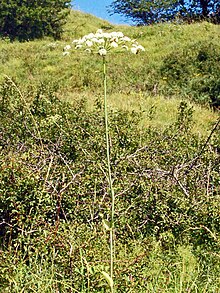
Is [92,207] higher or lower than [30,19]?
lower

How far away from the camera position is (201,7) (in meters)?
24.5

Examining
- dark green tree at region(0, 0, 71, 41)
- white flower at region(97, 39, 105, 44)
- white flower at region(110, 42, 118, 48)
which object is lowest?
white flower at region(110, 42, 118, 48)

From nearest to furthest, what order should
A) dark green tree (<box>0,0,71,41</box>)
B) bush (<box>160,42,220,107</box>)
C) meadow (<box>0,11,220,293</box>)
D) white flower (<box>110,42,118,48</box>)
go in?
white flower (<box>110,42,118,48</box>), meadow (<box>0,11,220,293</box>), bush (<box>160,42,220,107</box>), dark green tree (<box>0,0,71,41</box>)

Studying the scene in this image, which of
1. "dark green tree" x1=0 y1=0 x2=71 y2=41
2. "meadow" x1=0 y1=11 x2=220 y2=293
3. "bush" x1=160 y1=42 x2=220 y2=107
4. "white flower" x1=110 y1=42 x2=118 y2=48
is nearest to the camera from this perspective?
"white flower" x1=110 y1=42 x2=118 y2=48

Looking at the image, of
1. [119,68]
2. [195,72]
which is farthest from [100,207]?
[119,68]

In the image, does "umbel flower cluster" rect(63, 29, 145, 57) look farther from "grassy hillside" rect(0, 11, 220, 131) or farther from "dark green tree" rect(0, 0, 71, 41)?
"dark green tree" rect(0, 0, 71, 41)

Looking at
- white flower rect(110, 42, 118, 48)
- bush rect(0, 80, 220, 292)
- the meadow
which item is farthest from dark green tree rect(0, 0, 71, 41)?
white flower rect(110, 42, 118, 48)

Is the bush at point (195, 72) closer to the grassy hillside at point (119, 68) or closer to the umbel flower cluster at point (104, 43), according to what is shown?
the grassy hillside at point (119, 68)

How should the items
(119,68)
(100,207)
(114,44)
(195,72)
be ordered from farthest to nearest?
(119,68), (195,72), (100,207), (114,44)

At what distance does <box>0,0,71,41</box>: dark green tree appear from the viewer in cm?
2109

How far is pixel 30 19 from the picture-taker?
70.1 feet

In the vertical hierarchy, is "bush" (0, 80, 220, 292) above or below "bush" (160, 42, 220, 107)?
below

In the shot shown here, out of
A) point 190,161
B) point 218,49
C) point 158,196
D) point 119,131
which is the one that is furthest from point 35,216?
point 218,49

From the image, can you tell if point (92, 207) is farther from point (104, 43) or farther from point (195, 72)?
Answer: point (195, 72)
